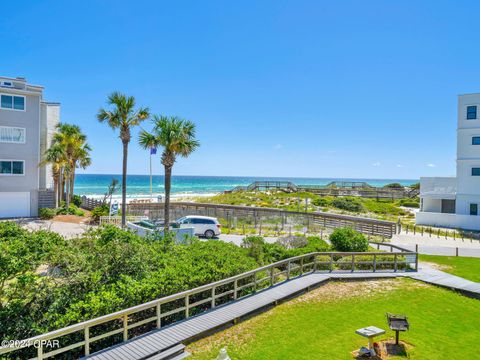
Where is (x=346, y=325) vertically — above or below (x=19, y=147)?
below

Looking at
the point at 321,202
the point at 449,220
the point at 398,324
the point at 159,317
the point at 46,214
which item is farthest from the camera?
the point at 321,202

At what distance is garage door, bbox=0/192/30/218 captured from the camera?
27766 mm

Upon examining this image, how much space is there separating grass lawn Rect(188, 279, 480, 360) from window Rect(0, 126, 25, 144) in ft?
90.1

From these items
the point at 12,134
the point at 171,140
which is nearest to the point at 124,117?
the point at 171,140

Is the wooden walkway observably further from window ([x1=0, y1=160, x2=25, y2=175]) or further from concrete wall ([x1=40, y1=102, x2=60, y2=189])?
concrete wall ([x1=40, y1=102, x2=60, y2=189])

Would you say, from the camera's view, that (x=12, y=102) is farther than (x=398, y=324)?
Yes

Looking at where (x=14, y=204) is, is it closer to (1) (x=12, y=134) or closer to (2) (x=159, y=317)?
(1) (x=12, y=134)

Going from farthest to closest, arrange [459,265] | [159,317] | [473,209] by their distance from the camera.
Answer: [473,209] → [459,265] → [159,317]

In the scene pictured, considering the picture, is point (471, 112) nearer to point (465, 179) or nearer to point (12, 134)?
point (465, 179)

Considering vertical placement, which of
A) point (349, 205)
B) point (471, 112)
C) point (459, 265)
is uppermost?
point (471, 112)

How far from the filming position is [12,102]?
27781mm

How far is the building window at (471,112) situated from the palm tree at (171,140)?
2687 centimetres

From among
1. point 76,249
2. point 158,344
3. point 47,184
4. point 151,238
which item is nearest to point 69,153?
point 47,184

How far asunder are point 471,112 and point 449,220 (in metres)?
10.4
